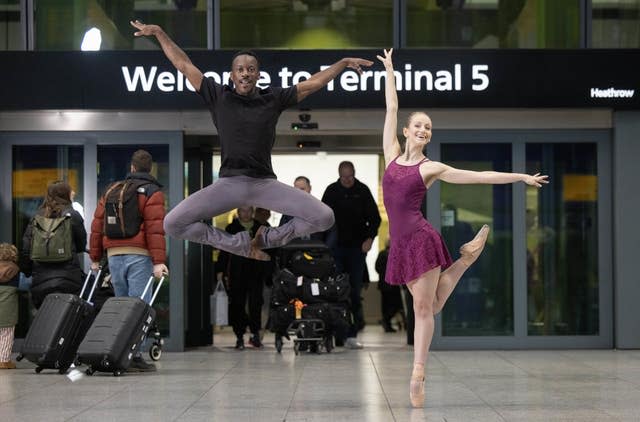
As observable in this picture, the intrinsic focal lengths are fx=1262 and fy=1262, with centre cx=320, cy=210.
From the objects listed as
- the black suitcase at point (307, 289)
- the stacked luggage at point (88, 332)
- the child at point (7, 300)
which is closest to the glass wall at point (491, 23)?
the black suitcase at point (307, 289)

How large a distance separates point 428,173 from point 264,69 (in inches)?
230

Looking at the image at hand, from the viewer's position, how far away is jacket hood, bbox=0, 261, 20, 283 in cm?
1314

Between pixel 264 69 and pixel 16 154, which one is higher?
pixel 264 69

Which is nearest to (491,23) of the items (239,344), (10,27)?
(239,344)

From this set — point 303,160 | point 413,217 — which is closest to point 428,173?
point 413,217

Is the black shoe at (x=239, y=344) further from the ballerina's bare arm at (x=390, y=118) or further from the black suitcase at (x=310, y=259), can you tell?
the ballerina's bare arm at (x=390, y=118)

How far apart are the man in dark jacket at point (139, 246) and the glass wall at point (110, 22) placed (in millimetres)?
3133

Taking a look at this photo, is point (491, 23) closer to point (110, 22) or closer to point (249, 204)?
point (110, 22)

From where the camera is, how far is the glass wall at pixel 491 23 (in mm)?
15093

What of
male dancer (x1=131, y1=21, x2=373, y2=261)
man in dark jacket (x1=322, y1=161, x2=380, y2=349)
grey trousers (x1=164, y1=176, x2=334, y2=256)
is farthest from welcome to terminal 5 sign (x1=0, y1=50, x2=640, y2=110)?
grey trousers (x1=164, y1=176, x2=334, y2=256)

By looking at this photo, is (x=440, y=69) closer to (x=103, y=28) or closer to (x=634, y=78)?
(x=634, y=78)

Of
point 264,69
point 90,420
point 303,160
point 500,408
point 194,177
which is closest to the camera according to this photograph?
point 90,420

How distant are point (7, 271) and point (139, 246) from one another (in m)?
1.82

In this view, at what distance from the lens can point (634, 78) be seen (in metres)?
14.7
